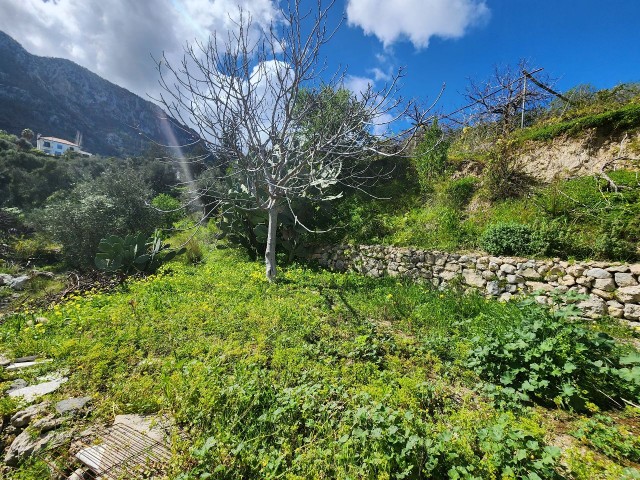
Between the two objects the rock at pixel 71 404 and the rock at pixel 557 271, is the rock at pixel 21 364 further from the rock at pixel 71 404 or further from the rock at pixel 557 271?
the rock at pixel 557 271

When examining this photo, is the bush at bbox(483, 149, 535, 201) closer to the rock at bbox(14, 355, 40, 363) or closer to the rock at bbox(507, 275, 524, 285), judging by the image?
the rock at bbox(507, 275, 524, 285)

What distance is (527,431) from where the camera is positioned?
6.45 ft

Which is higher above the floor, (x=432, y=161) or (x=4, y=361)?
(x=432, y=161)

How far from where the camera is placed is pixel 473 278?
664 centimetres

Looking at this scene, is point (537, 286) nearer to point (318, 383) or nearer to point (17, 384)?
point (318, 383)

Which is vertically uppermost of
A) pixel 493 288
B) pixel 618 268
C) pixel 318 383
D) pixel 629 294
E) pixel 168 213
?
pixel 168 213

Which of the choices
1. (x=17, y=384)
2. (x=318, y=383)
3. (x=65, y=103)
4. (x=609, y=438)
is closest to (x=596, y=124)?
(x=609, y=438)

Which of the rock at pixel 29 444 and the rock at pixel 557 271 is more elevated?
the rock at pixel 557 271

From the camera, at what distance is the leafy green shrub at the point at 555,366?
2783mm

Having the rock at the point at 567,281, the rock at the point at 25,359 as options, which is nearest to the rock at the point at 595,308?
the rock at the point at 567,281

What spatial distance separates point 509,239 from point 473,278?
115 cm

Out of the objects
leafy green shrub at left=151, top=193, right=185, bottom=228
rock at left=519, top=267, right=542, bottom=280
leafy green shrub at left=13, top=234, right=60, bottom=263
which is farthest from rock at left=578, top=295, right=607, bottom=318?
leafy green shrub at left=13, top=234, right=60, bottom=263

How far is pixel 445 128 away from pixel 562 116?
4684 mm

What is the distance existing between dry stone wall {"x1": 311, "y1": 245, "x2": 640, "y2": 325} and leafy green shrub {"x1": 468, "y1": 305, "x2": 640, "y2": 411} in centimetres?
61
